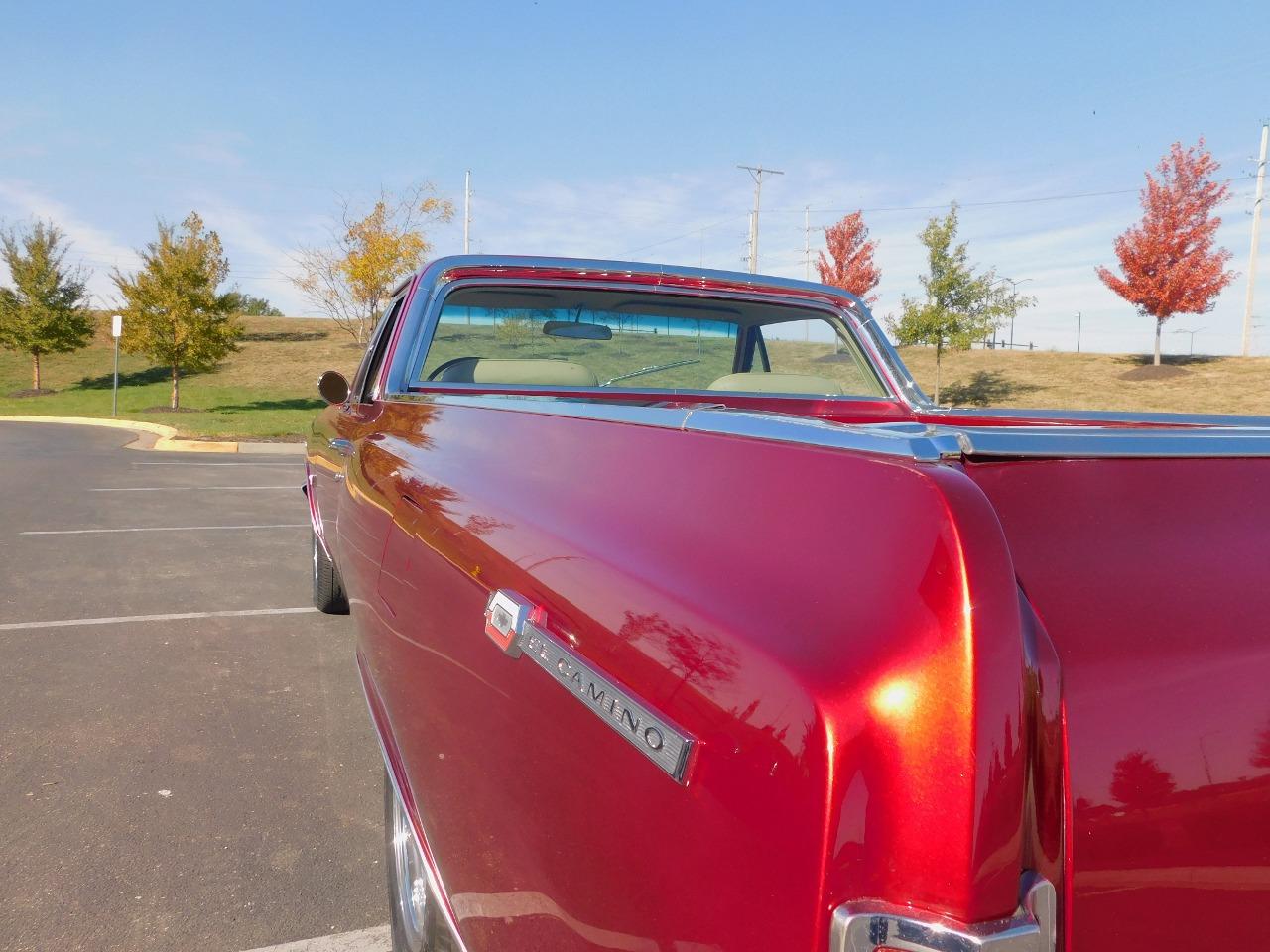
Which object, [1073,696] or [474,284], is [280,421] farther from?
[1073,696]

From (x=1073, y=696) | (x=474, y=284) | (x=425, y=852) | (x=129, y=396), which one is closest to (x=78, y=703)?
(x=474, y=284)

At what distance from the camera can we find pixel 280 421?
72.4 feet

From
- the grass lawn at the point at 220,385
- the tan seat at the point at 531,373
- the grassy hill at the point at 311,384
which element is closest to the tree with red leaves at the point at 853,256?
the grassy hill at the point at 311,384

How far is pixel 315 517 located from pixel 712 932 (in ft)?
13.9

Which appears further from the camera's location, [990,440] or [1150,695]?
[990,440]

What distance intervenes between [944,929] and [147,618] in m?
5.43

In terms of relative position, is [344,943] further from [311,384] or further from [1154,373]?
[311,384]

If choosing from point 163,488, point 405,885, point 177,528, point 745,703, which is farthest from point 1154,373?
point 745,703

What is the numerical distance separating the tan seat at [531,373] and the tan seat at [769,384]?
520 mm

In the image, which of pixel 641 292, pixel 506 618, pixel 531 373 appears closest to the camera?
pixel 506 618

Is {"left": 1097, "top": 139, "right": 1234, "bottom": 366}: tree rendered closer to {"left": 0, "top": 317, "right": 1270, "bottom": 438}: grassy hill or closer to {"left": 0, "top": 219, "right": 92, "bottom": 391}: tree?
{"left": 0, "top": 317, "right": 1270, "bottom": 438}: grassy hill

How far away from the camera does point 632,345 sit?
3.95 metres

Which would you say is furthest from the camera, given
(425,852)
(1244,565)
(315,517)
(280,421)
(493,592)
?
(280,421)

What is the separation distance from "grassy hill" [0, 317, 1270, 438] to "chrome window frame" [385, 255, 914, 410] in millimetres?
15683
